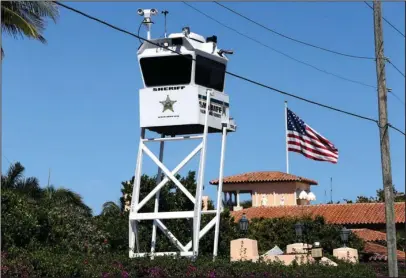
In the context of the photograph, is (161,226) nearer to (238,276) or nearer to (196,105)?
(196,105)

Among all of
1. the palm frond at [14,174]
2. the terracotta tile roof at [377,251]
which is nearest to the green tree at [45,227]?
the palm frond at [14,174]

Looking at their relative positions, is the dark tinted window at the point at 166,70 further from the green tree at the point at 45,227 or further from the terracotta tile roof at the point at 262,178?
the terracotta tile roof at the point at 262,178

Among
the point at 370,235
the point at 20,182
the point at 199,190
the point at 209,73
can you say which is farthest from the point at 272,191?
the point at 199,190

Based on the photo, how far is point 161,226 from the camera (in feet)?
79.8

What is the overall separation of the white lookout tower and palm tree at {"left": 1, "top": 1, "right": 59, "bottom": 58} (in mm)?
3799

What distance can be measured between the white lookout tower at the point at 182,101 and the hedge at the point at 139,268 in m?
4.38

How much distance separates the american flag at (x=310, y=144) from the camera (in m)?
24.2

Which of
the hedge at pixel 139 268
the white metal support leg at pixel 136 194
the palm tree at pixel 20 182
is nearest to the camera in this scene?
the hedge at pixel 139 268

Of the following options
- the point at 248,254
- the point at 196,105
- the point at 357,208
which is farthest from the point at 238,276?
the point at 357,208

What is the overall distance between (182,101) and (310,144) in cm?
462

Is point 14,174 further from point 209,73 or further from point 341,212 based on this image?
point 341,212

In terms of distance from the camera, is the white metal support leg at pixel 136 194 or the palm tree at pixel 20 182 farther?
the palm tree at pixel 20 182

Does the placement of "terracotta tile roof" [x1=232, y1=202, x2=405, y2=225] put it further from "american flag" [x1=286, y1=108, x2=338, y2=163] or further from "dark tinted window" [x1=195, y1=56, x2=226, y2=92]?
"dark tinted window" [x1=195, y1=56, x2=226, y2=92]

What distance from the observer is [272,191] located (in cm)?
5784
